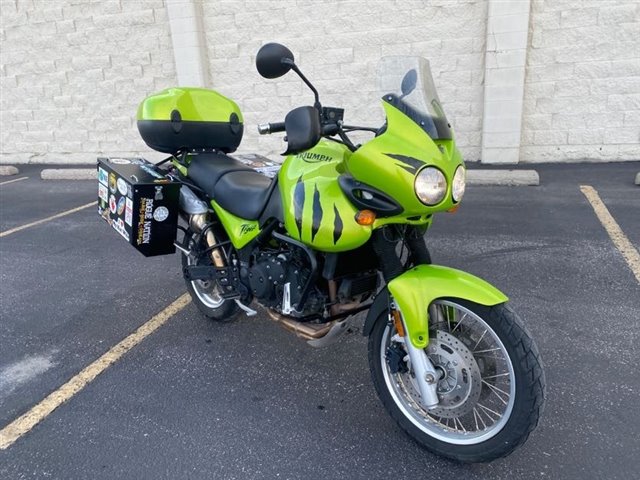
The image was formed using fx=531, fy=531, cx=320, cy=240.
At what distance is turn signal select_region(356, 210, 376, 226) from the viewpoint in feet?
7.22

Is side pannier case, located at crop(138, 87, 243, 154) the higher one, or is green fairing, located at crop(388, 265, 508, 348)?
side pannier case, located at crop(138, 87, 243, 154)

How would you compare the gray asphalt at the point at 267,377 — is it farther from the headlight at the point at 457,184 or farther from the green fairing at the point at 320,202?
the headlight at the point at 457,184

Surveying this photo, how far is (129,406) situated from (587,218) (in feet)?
14.3

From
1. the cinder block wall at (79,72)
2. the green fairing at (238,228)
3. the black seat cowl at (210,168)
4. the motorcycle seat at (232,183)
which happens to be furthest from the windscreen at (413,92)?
the cinder block wall at (79,72)

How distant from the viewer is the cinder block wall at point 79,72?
8.40 m

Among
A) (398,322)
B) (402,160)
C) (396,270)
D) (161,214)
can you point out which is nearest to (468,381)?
(398,322)

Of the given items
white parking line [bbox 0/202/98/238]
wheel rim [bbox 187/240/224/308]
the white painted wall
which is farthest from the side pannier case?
the white painted wall

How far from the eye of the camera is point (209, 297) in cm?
356

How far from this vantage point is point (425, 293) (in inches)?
84.2

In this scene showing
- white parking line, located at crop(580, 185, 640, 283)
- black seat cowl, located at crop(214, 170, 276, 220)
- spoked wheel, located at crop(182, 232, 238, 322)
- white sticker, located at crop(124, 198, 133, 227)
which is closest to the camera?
black seat cowl, located at crop(214, 170, 276, 220)

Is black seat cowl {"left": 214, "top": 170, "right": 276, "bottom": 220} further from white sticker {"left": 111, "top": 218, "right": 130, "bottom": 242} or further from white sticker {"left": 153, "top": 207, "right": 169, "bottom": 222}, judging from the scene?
white sticker {"left": 111, "top": 218, "right": 130, "bottom": 242}

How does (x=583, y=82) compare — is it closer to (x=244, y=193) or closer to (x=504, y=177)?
(x=504, y=177)

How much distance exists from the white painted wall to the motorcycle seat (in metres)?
4.38

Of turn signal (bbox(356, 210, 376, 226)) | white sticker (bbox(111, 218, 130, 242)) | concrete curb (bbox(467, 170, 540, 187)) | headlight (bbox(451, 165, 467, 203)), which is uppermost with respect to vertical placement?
headlight (bbox(451, 165, 467, 203))
